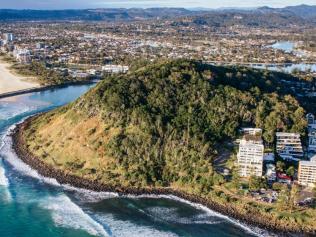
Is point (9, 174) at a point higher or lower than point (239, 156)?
lower

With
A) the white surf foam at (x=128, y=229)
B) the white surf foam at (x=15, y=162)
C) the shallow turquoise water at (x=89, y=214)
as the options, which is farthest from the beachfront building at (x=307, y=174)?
the white surf foam at (x=15, y=162)

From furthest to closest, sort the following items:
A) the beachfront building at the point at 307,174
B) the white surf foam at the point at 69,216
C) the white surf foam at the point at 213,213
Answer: the beachfront building at the point at 307,174
the white surf foam at the point at 69,216
the white surf foam at the point at 213,213

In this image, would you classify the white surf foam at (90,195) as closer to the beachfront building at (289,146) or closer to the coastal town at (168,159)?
the coastal town at (168,159)

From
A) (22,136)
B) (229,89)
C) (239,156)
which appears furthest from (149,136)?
(22,136)

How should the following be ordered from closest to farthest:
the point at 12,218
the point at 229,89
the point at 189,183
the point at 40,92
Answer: the point at 12,218, the point at 189,183, the point at 229,89, the point at 40,92

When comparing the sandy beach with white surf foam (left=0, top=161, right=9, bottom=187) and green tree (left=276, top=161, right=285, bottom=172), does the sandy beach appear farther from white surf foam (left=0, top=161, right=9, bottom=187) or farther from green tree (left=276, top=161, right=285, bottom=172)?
green tree (left=276, top=161, right=285, bottom=172)

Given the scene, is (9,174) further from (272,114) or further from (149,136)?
(272,114)
